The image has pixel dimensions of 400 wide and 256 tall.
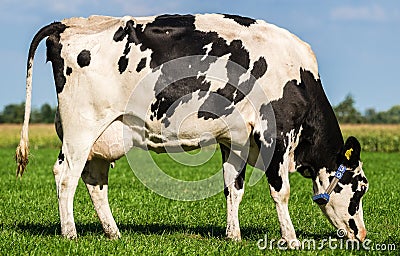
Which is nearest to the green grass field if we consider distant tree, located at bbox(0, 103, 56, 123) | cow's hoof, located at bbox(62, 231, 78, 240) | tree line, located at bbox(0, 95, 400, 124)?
cow's hoof, located at bbox(62, 231, 78, 240)

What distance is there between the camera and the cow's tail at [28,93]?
29.0ft

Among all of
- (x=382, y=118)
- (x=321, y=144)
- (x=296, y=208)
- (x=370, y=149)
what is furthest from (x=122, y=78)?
(x=382, y=118)

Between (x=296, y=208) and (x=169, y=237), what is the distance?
14.0 feet

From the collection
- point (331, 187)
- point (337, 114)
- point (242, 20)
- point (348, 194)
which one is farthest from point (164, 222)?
point (337, 114)

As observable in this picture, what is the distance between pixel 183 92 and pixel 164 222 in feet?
11.1

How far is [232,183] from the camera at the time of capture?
9.51 m

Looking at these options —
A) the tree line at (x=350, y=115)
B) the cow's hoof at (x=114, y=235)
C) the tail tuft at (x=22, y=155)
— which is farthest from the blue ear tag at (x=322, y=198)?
the tree line at (x=350, y=115)

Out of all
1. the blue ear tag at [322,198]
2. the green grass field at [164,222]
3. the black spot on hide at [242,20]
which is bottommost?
the green grass field at [164,222]

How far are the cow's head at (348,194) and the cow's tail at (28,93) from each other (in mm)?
4063

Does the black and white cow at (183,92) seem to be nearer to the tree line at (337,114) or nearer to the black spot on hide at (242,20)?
the black spot on hide at (242,20)

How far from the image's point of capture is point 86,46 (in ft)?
28.1

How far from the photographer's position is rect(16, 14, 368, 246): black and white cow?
27.2ft

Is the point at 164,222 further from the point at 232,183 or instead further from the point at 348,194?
the point at 348,194

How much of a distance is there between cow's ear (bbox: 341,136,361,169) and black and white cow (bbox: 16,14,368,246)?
1.47 ft
